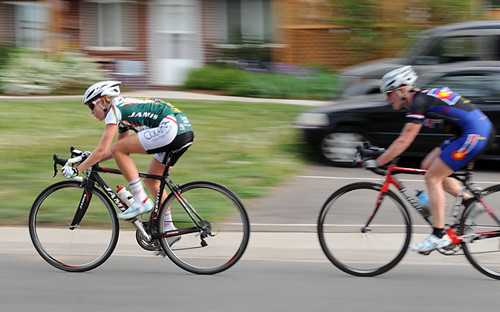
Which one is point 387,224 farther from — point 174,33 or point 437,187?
point 174,33

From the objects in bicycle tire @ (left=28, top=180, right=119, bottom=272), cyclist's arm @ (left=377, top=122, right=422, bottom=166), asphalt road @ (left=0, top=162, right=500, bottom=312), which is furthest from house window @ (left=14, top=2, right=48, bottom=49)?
cyclist's arm @ (left=377, top=122, right=422, bottom=166)

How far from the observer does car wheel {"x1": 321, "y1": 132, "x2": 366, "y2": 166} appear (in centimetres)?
967

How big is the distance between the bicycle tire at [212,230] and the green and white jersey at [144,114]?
0.52 meters

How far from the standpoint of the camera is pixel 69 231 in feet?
Answer: 19.4

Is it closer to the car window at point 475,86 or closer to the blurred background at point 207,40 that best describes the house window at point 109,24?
the blurred background at point 207,40

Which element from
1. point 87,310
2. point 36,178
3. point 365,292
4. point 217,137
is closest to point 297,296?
point 365,292

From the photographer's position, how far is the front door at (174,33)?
64.1 feet

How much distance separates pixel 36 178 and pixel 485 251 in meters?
5.30

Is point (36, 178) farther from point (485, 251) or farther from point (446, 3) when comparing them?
point (446, 3)

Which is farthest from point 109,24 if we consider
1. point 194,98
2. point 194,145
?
point 194,145

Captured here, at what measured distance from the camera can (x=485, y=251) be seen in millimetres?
5441

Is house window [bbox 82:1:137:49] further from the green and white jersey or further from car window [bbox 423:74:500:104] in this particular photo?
the green and white jersey

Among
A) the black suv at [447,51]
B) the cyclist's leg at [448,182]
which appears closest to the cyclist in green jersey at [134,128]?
the cyclist's leg at [448,182]

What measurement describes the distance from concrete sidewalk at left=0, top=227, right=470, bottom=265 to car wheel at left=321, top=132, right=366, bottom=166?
10.8ft
